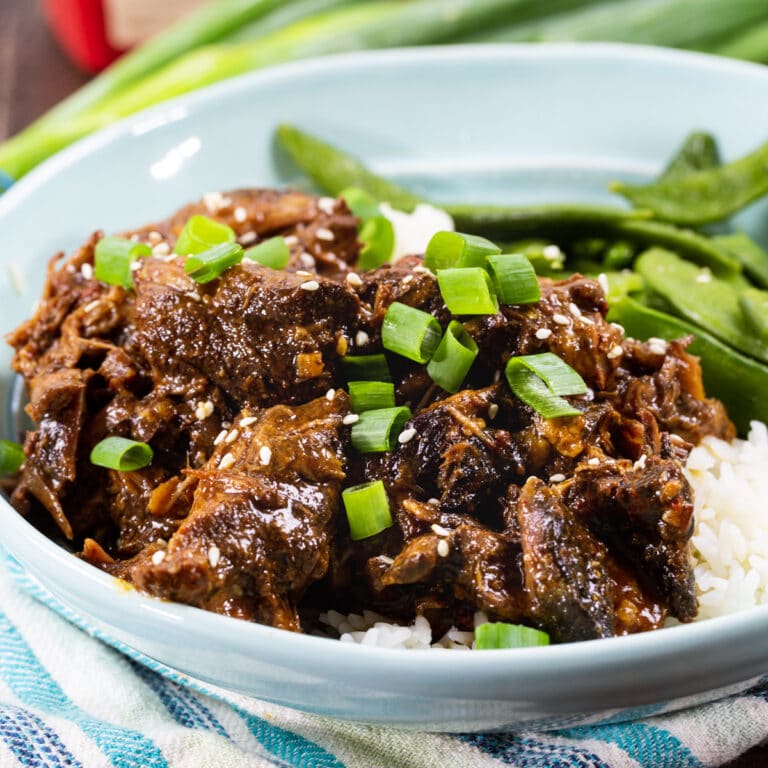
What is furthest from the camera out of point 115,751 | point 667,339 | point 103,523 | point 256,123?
point 256,123

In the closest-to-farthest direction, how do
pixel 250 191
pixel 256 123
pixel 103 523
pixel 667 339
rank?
pixel 103 523
pixel 667 339
pixel 250 191
pixel 256 123

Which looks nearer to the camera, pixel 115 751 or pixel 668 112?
pixel 115 751

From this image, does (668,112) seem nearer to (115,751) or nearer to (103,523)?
(103,523)

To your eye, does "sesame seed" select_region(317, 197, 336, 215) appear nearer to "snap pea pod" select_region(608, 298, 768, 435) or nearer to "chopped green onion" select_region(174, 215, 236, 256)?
"chopped green onion" select_region(174, 215, 236, 256)

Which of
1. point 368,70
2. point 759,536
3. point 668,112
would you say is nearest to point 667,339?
point 759,536

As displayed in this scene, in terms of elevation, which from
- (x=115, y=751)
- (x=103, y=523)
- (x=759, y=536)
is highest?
(x=103, y=523)

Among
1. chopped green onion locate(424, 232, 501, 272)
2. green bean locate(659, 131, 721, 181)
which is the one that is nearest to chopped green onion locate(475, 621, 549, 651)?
chopped green onion locate(424, 232, 501, 272)

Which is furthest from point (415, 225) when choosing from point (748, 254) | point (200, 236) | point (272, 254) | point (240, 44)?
point (240, 44)
